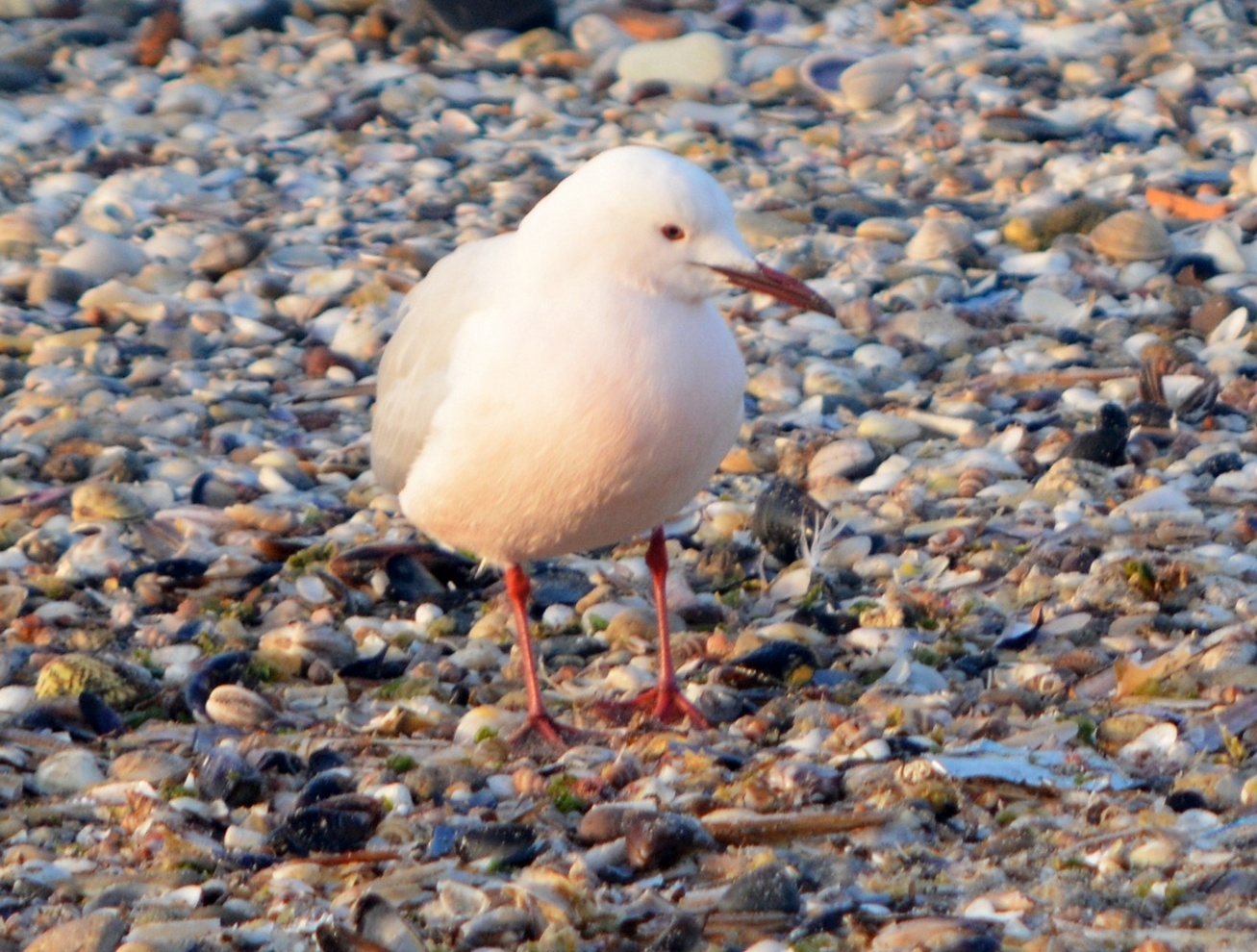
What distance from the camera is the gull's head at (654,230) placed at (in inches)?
154

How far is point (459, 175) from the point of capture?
8.98 meters

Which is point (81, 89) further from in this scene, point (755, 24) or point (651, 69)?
point (755, 24)

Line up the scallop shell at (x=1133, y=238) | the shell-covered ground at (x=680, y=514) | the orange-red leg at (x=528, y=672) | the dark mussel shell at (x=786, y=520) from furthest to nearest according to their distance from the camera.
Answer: the scallop shell at (x=1133, y=238), the dark mussel shell at (x=786, y=520), the orange-red leg at (x=528, y=672), the shell-covered ground at (x=680, y=514)

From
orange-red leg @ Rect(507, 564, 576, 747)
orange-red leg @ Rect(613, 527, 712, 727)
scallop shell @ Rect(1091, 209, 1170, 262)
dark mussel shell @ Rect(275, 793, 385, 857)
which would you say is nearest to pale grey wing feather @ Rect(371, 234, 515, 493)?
orange-red leg @ Rect(507, 564, 576, 747)

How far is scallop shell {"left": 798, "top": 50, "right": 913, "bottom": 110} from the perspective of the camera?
31.9ft

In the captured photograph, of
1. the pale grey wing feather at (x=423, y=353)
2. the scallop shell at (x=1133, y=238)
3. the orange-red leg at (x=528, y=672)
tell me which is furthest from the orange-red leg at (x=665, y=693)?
the scallop shell at (x=1133, y=238)

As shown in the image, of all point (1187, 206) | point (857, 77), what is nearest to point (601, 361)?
point (1187, 206)

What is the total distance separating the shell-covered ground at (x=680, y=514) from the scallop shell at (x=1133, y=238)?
0.8 inches

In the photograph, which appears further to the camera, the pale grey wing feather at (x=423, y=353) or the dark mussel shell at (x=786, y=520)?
the dark mussel shell at (x=786, y=520)

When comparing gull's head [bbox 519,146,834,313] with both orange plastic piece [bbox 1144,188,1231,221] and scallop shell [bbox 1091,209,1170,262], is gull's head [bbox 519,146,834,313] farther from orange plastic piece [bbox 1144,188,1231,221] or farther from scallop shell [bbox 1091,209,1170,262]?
orange plastic piece [bbox 1144,188,1231,221]

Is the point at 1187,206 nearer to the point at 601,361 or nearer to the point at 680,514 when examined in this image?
the point at 680,514

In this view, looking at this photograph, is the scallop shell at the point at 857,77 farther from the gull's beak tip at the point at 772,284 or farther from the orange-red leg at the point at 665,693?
the gull's beak tip at the point at 772,284

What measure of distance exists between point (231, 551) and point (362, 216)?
3442mm

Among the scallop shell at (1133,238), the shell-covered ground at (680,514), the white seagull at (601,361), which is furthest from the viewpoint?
the scallop shell at (1133,238)
